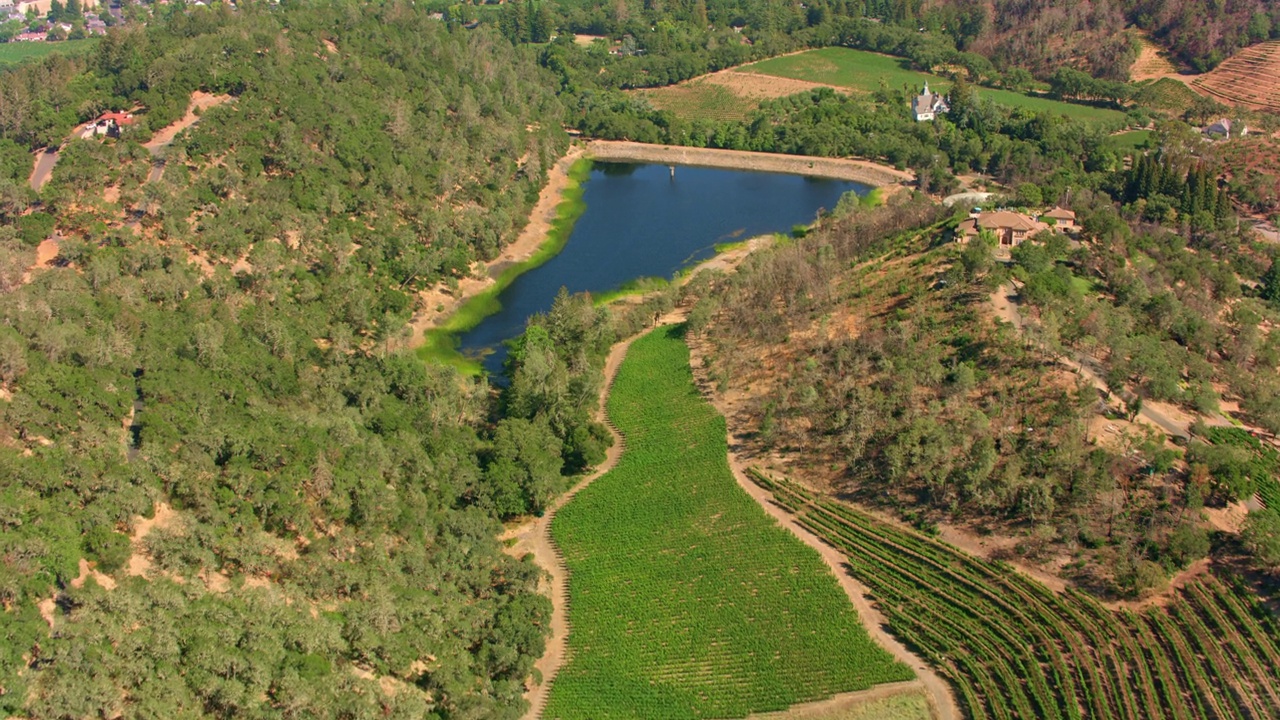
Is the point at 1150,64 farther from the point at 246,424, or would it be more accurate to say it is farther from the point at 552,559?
the point at 246,424

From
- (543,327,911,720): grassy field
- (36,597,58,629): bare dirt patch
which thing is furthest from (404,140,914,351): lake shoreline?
(36,597,58,629): bare dirt patch

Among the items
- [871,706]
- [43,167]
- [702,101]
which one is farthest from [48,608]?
[702,101]

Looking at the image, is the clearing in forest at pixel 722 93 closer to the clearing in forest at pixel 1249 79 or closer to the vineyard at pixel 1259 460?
the clearing in forest at pixel 1249 79

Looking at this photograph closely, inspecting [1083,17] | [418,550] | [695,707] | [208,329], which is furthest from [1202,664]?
[1083,17]

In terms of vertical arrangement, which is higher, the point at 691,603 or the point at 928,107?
the point at 928,107

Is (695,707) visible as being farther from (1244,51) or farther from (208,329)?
(1244,51)

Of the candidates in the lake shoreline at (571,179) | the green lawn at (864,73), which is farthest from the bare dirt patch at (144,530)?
the green lawn at (864,73)
